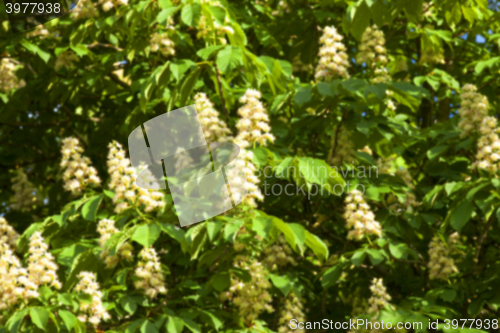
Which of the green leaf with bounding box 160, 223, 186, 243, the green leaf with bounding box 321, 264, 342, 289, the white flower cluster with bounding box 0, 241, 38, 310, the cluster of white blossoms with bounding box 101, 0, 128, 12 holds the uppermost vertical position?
the cluster of white blossoms with bounding box 101, 0, 128, 12

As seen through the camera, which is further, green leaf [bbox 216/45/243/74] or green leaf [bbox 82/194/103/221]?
green leaf [bbox 82/194/103/221]

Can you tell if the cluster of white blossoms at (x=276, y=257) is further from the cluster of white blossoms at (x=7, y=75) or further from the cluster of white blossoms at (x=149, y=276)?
the cluster of white blossoms at (x=7, y=75)

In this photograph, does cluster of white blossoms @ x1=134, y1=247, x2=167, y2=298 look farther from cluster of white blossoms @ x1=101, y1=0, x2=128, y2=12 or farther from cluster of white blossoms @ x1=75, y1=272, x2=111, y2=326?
cluster of white blossoms @ x1=101, y1=0, x2=128, y2=12

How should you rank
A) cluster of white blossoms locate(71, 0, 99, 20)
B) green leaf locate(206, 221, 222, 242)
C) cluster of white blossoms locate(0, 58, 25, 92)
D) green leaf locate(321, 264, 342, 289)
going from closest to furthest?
1. green leaf locate(206, 221, 222, 242)
2. green leaf locate(321, 264, 342, 289)
3. cluster of white blossoms locate(71, 0, 99, 20)
4. cluster of white blossoms locate(0, 58, 25, 92)

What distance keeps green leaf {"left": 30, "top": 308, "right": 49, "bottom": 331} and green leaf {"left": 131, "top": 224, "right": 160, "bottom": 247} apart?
59 centimetres

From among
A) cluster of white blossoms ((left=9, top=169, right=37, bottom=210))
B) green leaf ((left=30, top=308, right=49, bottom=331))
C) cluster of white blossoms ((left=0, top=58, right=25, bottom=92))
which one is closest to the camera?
green leaf ((left=30, top=308, right=49, bottom=331))

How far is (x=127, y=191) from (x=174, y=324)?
0.74 meters

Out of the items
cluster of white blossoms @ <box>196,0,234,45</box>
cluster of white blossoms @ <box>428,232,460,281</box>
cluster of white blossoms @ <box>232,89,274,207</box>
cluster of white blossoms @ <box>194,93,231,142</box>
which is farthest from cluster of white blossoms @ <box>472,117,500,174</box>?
cluster of white blossoms @ <box>196,0,234,45</box>

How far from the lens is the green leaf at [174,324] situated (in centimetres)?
277

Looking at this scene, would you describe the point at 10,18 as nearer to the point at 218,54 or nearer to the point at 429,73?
the point at 218,54

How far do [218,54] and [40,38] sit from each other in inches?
83.8

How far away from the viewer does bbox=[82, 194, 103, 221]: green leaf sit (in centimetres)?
314

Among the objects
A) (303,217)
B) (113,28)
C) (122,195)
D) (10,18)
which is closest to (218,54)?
(122,195)

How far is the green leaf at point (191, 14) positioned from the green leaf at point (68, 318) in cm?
160
